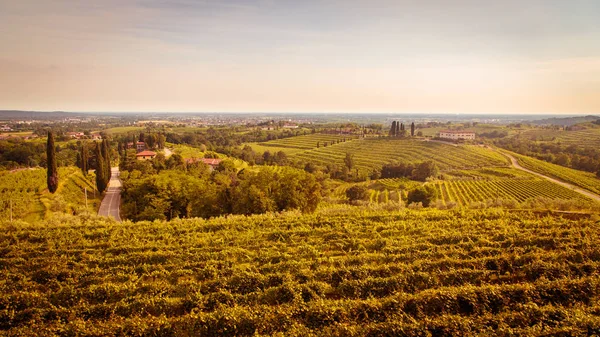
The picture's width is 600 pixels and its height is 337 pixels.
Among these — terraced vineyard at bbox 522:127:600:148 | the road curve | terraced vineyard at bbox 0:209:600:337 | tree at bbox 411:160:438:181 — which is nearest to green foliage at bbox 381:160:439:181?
tree at bbox 411:160:438:181

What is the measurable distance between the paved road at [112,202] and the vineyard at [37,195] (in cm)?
110

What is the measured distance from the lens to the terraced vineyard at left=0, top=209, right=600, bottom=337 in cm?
1103

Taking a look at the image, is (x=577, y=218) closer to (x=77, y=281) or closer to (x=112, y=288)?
(x=112, y=288)

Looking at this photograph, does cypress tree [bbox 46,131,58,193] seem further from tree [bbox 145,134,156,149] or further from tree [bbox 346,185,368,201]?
tree [bbox 145,134,156,149]

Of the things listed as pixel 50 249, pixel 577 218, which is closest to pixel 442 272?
pixel 577 218

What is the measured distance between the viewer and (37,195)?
1406 inches

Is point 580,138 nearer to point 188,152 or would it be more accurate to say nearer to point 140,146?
point 188,152

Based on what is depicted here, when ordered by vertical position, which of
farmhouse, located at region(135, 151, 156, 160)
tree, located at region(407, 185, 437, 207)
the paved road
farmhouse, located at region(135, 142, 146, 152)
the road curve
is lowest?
the paved road

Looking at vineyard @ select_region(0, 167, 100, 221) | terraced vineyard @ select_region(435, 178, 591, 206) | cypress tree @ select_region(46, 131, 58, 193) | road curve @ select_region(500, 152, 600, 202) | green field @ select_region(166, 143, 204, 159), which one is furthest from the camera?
green field @ select_region(166, 143, 204, 159)

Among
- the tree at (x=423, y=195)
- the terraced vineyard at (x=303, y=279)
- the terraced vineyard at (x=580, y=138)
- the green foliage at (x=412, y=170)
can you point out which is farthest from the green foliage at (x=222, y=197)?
the terraced vineyard at (x=580, y=138)

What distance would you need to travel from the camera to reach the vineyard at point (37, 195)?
1168 inches

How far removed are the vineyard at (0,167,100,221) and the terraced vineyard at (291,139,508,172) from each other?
194ft

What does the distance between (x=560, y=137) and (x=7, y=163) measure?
16686 centimetres

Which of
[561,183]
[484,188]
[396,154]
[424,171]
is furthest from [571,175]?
[396,154]
